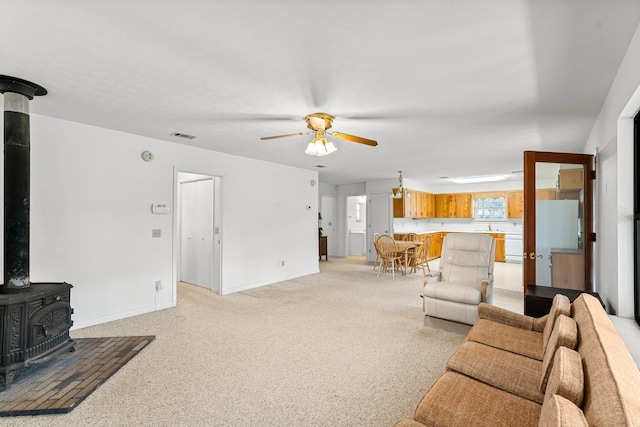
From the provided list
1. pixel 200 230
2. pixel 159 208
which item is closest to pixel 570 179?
pixel 159 208

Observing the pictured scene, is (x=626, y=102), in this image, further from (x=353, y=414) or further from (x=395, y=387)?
(x=353, y=414)

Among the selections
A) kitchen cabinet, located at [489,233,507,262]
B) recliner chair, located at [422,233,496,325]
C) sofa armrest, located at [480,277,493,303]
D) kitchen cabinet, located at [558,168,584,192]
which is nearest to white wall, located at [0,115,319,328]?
recliner chair, located at [422,233,496,325]

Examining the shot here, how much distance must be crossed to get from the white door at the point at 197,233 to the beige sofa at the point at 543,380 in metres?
4.45

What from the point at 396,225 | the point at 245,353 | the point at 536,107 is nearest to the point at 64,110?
the point at 245,353

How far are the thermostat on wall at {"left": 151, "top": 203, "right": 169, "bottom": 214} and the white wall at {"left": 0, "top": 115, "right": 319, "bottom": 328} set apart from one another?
0.06 metres

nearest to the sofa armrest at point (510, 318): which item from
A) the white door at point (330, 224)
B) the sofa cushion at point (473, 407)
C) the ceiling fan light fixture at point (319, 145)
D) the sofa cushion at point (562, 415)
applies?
the sofa cushion at point (473, 407)

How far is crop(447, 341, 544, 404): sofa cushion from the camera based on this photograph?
5.33ft

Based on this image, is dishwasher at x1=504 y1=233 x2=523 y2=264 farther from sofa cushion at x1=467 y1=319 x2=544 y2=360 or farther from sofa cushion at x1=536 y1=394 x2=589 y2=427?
sofa cushion at x1=536 y1=394 x2=589 y2=427

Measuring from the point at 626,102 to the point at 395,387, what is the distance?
249cm

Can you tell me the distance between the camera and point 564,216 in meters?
3.54

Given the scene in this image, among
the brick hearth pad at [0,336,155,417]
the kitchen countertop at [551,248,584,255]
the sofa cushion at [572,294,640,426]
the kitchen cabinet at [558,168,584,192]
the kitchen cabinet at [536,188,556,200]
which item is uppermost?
the kitchen cabinet at [558,168,584,192]

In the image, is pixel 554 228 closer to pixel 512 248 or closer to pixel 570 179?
pixel 570 179

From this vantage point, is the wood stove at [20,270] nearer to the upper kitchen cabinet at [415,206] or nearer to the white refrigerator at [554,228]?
the white refrigerator at [554,228]

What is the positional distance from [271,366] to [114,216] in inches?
109
